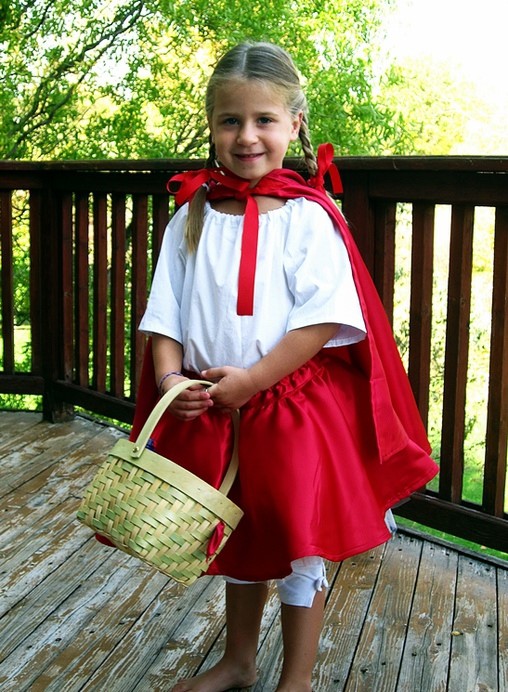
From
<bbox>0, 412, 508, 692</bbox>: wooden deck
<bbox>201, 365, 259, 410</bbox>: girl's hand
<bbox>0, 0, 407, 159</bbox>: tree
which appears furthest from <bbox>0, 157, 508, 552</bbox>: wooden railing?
<bbox>0, 0, 407, 159</bbox>: tree

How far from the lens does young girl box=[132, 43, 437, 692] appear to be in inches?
65.3

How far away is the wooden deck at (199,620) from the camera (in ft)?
6.53

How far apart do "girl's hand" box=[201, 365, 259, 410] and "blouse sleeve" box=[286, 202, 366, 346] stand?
0.41 ft

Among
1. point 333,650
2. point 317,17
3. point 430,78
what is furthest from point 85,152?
point 333,650

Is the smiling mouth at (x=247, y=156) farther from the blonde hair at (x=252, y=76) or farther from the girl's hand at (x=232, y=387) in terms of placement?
the girl's hand at (x=232, y=387)

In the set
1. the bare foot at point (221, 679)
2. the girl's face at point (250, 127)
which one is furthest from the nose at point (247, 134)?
the bare foot at point (221, 679)

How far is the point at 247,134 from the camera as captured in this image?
1687mm

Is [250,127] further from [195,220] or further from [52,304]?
[52,304]

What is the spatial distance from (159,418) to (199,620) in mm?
829

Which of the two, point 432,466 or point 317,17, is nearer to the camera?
point 432,466

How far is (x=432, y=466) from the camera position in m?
1.85

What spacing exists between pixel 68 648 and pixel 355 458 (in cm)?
86

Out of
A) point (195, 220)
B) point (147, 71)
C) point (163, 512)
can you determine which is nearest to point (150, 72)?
point (147, 71)

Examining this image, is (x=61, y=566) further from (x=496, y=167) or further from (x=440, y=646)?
(x=496, y=167)
